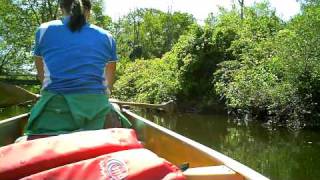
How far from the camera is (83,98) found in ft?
9.70

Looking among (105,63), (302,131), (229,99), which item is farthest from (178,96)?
(105,63)

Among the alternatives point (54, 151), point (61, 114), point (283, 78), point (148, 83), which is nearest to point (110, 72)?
point (61, 114)

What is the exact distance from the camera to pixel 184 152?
3.27 m

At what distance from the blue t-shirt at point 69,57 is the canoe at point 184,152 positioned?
0.70m

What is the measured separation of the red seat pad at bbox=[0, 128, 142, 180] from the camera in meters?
2.00

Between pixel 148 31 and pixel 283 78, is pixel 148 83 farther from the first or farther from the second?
pixel 148 31

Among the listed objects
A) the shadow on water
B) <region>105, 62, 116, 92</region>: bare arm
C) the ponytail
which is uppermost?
the ponytail

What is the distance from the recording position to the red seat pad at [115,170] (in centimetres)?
191

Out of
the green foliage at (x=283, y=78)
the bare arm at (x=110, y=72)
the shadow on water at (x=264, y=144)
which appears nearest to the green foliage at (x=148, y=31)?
the green foliage at (x=283, y=78)

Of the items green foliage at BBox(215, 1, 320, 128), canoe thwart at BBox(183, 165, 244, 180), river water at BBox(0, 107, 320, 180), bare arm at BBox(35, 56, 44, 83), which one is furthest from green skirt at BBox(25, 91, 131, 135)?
green foliage at BBox(215, 1, 320, 128)

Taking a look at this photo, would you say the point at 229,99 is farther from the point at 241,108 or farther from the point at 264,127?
the point at 264,127

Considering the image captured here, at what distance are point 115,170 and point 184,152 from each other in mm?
1374

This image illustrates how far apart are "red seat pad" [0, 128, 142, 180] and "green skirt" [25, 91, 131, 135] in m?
0.67

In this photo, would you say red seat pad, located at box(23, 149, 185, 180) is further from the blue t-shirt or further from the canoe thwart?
the blue t-shirt
